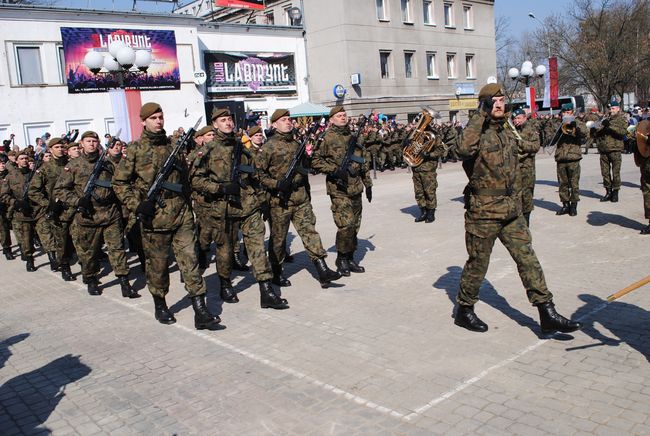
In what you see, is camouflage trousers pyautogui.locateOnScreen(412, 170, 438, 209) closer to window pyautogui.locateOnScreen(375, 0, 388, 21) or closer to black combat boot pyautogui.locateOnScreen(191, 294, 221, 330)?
black combat boot pyautogui.locateOnScreen(191, 294, 221, 330)

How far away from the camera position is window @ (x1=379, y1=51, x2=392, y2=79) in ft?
115

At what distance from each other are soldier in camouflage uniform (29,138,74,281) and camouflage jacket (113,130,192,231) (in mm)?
2765

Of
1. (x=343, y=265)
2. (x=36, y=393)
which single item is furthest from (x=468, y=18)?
(x=36, y=393)

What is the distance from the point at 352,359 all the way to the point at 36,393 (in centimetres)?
261

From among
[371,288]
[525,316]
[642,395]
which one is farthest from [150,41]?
[642,395]

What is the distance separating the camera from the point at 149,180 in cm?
643

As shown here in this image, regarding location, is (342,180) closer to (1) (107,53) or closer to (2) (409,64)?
(1) (107,53)

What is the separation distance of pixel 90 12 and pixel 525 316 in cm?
2346

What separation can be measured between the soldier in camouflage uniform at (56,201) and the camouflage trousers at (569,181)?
27.1 feet

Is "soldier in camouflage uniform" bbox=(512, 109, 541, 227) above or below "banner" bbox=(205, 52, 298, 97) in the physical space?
below

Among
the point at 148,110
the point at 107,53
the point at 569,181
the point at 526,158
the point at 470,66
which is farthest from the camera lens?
the point at 470,66

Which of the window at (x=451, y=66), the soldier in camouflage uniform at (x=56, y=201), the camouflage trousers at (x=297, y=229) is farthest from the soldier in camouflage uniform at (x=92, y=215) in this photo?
the window at (x=451, y=66)

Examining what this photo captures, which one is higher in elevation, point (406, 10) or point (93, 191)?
point (406, 10)

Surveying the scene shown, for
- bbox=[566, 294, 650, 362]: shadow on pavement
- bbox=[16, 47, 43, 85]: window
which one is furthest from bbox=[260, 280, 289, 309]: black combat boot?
bbox=[16, 47, 43, 85]: window
